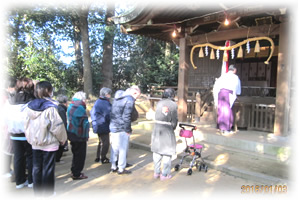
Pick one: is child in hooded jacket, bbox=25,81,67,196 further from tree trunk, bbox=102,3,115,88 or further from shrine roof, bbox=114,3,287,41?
tree trunk, bbox=102,3,115,88

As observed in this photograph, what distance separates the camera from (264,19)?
6105mm

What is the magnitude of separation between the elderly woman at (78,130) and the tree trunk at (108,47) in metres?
10.0

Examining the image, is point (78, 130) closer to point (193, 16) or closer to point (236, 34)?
point (193, 16)

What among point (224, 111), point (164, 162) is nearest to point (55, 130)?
point (164, 162)

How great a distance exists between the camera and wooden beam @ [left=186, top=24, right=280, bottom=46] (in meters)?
5.93

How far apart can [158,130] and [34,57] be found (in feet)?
34.1

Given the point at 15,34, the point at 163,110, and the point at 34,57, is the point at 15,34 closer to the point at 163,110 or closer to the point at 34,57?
the point at 34,57

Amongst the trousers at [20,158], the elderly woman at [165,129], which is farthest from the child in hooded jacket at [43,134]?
the elderly woman at [165,129]

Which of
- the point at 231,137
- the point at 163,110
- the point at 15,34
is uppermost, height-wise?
the point at 15,34

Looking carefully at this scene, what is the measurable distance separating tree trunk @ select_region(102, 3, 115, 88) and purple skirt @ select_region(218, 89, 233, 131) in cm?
915

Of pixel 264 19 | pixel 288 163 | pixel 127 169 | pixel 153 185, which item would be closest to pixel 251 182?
pixel 288 163

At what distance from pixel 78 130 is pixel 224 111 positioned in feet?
13.9

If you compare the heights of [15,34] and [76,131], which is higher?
[15,34]

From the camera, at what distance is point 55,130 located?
10.5 ft
